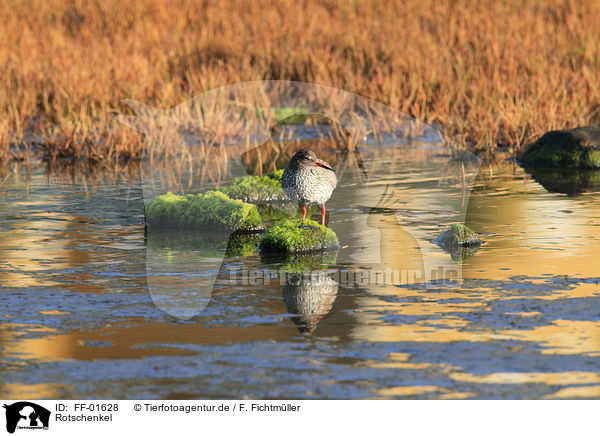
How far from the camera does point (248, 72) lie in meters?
17.4

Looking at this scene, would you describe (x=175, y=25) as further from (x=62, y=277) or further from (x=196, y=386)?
(x=196, y=386)

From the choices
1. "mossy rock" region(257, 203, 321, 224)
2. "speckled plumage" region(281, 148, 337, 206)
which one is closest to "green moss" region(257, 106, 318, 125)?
"mossy rock" region(257, 203, 321, 224)

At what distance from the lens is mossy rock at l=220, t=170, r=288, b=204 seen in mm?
11445

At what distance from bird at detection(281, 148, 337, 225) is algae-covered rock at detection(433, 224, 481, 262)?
1023 millimetres

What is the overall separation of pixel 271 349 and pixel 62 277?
7.78 ft

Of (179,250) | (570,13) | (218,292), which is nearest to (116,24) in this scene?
(570,13)

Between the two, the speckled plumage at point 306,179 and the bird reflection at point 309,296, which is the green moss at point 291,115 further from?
the bird reflection at point 309,296

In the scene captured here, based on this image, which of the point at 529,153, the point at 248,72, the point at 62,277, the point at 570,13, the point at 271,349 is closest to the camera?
the point at 271,349

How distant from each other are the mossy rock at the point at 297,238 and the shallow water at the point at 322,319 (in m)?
0.22

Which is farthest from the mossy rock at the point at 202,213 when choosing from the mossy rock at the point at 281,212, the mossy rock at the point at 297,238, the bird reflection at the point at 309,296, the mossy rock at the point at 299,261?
the bird reflection at the point at 309,296

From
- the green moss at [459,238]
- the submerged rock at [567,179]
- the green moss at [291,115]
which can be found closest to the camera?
the green moss at [459,238]

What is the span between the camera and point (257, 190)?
11469 mm

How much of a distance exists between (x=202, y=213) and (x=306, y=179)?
4.26ft
